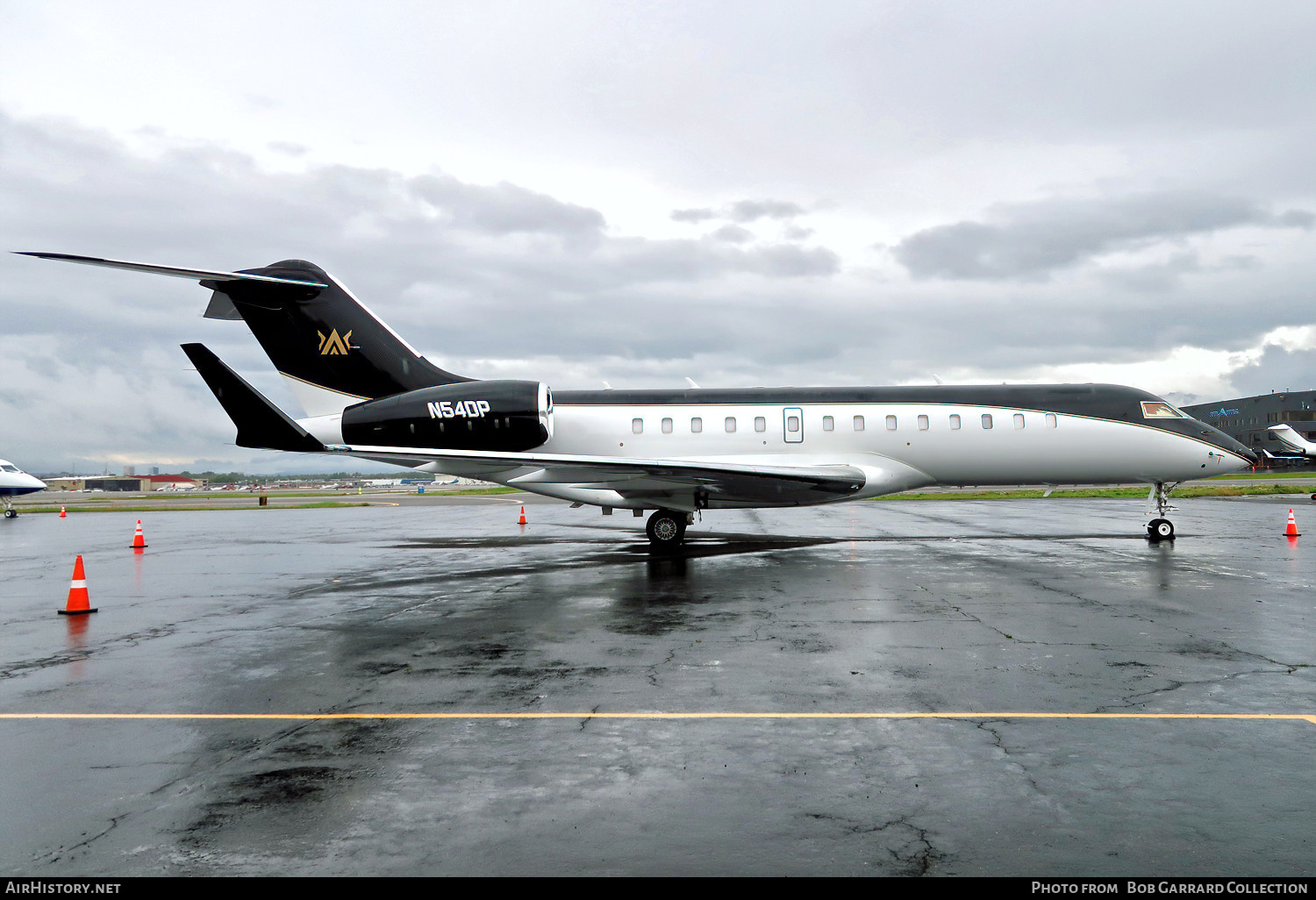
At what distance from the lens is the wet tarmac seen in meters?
3.47

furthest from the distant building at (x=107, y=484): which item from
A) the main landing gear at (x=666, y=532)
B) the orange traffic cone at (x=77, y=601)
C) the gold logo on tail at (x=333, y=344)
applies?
the orange traffic cone at (x=77, y=601)

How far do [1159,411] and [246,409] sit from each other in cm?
1837

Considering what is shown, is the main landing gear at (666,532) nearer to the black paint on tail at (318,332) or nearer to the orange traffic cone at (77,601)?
the black paint on tail at (318,332)

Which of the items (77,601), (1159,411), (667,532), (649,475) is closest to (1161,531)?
(1159,411)

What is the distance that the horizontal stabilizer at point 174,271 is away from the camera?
38.1 feet

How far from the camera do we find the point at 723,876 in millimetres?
3201

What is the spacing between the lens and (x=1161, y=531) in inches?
650

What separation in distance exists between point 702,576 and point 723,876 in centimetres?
904

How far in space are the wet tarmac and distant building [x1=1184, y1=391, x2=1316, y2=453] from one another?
96.1 meters

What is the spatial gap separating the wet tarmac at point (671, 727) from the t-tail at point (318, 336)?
6035 mm

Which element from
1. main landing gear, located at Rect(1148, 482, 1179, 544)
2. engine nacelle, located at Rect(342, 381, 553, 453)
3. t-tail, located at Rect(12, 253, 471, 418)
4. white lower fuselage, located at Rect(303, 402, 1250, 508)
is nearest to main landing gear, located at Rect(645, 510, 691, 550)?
white lower fuselage, located at Rect(303, 402, 1250, 508)

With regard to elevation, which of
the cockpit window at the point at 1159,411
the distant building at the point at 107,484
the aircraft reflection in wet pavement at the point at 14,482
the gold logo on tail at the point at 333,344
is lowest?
the distant building at the point at 107,484

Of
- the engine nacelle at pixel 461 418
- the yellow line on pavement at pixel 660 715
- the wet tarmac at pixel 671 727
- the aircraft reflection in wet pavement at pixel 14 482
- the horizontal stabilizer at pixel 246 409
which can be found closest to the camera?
the wet tarmac at pixel 671 727

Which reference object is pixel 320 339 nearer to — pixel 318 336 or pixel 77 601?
pixel 318 336
